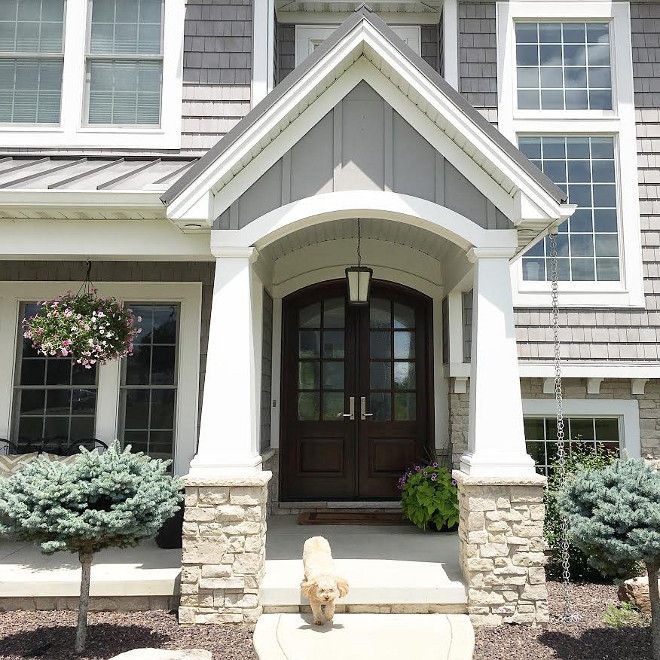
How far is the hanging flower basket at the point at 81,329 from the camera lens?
5.25m

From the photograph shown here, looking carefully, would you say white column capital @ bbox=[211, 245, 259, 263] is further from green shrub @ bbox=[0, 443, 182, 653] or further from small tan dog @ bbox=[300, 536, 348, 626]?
small tan dog @ bbox=[300, 536, 348, 626]

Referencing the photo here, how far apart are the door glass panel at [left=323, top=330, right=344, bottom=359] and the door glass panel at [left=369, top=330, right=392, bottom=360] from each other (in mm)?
339

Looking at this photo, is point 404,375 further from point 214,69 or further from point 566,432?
point 214,69

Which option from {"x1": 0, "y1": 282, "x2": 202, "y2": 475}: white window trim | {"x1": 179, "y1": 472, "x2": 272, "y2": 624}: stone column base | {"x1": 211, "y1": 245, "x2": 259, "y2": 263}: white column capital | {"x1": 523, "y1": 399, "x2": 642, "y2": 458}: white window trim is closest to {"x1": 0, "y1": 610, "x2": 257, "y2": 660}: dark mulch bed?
{"x1": 179, "y1": 472, "x2": 272, "y2": 624}: stone column base

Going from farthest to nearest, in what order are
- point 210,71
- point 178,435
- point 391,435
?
point 391,435
point 210,71
point 178,435

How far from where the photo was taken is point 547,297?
674 cm

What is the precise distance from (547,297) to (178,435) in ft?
13.6

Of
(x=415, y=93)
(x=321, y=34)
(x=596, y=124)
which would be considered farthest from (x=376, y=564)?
(x=321, y=34)

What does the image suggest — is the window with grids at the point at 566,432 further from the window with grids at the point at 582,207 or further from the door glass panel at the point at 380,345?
the door glass panel at the point at 380,345

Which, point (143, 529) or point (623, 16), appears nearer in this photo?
point (143, 529)

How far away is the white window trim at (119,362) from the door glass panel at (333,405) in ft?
5.10

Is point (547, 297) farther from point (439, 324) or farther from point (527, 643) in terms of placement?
point (527, 643)

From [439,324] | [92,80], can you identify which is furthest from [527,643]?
[92,80]

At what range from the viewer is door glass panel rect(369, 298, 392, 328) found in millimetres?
7215
